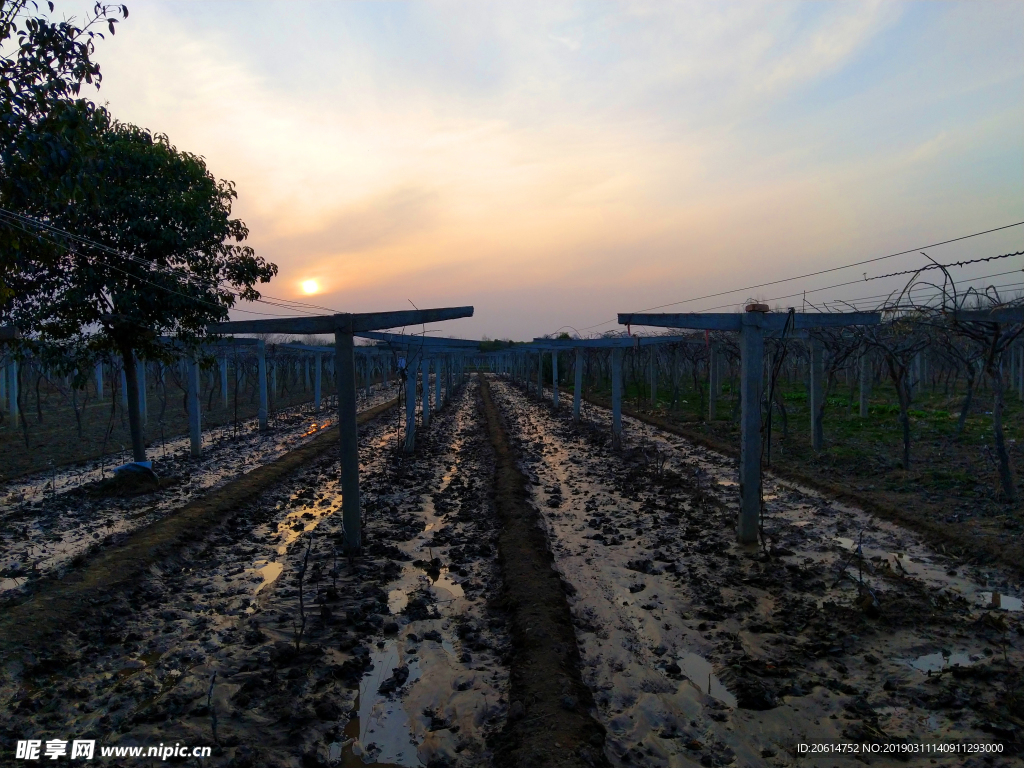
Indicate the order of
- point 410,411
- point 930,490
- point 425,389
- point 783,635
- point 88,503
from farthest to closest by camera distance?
1. point 425,389
2. point 410,411
3. point 88,503
4. point 930,490
5. point 783,635

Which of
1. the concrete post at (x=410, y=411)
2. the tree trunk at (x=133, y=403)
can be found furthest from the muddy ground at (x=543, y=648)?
the concrete post at (x=410, y=411)

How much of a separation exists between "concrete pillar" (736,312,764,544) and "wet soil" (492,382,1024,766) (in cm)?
30

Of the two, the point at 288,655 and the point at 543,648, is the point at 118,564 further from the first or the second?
the point at 543,648

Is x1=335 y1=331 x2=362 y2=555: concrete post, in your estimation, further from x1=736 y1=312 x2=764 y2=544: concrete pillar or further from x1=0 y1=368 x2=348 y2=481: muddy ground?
x1=0 y1=368 x2=348 y2=481: muddy ground

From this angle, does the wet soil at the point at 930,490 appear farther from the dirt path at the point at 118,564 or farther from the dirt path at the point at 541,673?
the dirt path at the point at 118,564

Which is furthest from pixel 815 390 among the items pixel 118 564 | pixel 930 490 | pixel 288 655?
pixel 118 564

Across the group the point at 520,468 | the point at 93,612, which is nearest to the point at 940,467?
the point at 520,468

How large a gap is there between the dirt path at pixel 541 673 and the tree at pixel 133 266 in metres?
6.44

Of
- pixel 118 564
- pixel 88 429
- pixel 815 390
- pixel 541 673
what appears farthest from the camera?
pixel 88 429

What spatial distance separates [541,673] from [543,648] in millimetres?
392

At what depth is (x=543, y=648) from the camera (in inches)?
194

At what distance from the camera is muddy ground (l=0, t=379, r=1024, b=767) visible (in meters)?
3.93

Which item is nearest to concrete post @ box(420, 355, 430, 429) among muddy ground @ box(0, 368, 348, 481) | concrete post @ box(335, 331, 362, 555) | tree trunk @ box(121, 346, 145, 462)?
muddy ground @ box(0, 368, 348, 481)

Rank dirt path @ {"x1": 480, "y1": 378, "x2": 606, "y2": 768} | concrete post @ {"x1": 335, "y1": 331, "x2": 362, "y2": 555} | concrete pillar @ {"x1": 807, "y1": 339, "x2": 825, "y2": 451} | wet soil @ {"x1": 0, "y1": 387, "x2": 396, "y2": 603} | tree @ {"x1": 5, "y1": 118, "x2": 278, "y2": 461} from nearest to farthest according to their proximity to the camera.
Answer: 1. dirt path @ {"x1": 480, "y1": 378, "x2": 606, "y2": 768}
2. wet soil @ {"x1": 0, "y1": 387, "x2": 396, "y2": 603}
3. concrete post @ {"x1": 335, "y1": 331, "x2": 362, "y2": 555}
4. tree @ {"x1": 5, "y1": 118, "x2": 278, "y2": 461}
5. concrete pillar @ {"x1": 807, "y1": 339, "x2": 825, "y2": 451}
